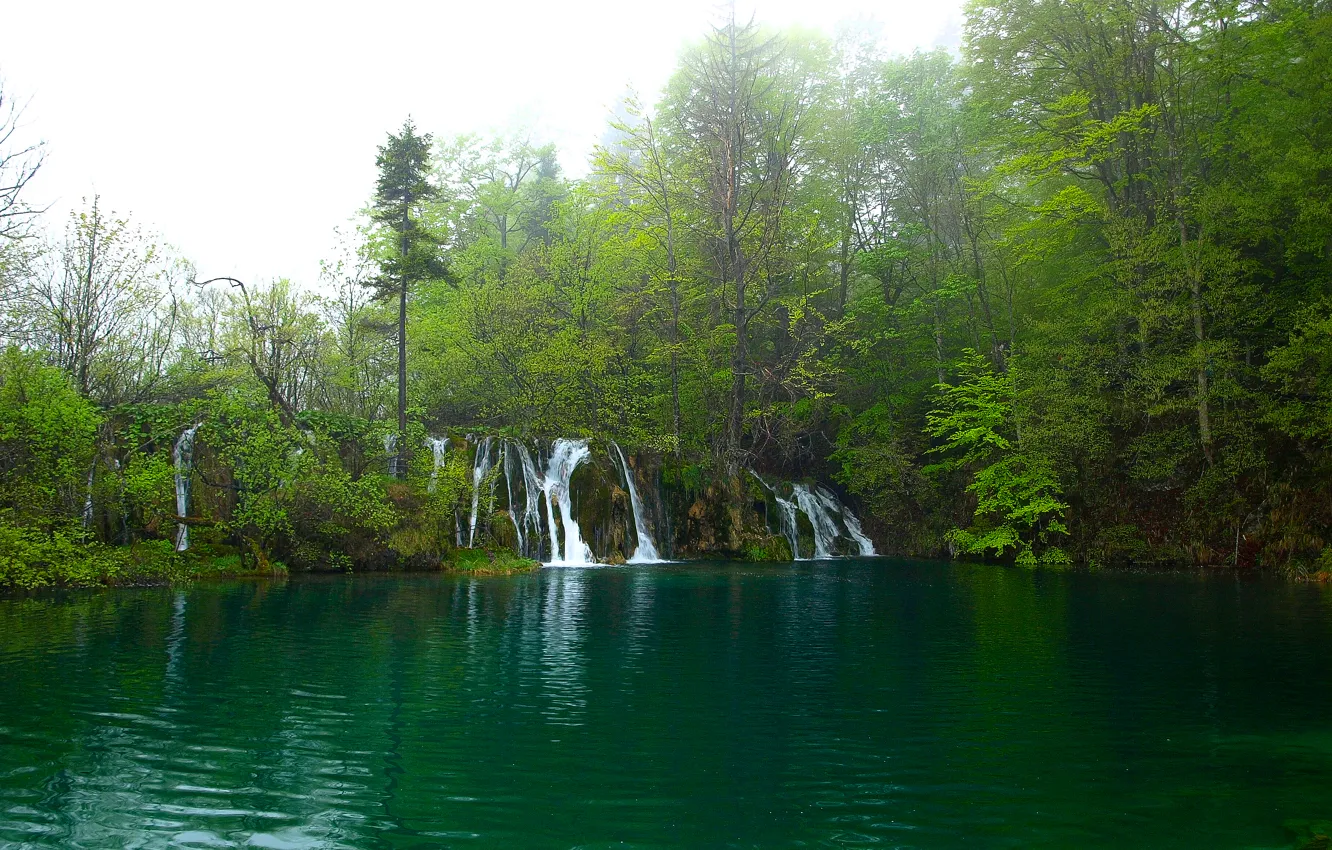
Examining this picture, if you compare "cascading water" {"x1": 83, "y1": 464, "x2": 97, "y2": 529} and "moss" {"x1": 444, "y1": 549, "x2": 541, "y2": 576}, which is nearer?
"cascading water" {"x1": 83, "y1": 464, "x2": 97, "y2": 529}

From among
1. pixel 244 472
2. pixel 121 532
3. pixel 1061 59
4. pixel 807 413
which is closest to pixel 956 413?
pixel 807 413

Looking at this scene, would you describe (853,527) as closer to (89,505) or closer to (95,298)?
(89,505)

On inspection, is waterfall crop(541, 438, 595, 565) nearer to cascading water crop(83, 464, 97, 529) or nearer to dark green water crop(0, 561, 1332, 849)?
cascading water crop(83, 464, 97, 529)

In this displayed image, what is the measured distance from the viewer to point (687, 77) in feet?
115

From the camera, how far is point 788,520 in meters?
33.3

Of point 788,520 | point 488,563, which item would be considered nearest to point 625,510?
point 488,563

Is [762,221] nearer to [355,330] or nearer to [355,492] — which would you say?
[355,330]

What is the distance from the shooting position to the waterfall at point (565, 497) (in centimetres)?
2709

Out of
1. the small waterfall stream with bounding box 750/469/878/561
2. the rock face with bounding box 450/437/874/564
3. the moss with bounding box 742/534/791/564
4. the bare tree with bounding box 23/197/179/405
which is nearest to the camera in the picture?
the bare tree with bounding box 23/197/179/405

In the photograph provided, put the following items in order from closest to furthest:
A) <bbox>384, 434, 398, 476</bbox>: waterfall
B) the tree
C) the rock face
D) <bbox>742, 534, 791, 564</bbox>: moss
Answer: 1. the tree
2. <bbox>384, 434, 398, 476</bbox>: waterfall
3. the rock face
4. <bbox>742, 534, 791, 564</bbox>: moss

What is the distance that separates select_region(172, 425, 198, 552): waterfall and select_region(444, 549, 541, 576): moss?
672 centimetres

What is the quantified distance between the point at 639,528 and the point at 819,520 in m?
8.88

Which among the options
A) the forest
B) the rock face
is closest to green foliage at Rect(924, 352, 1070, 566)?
the forest

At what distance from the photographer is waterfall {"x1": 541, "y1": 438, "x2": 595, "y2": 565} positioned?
27.1 metres
